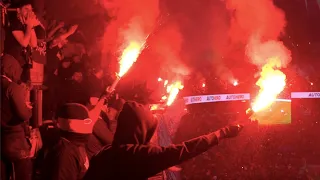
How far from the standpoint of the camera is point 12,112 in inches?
169

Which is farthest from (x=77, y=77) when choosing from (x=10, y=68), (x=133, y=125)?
(x=133, y=125)

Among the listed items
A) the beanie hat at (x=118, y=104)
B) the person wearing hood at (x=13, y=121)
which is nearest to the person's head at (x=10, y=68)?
the person wearing hood at (x=13, y=121)

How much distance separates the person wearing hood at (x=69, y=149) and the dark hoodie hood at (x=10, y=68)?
4.12ft

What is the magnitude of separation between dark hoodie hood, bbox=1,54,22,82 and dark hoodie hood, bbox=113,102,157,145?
2035 mm

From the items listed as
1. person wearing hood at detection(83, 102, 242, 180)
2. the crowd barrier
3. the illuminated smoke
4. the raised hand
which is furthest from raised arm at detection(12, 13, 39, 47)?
the crowd barrier

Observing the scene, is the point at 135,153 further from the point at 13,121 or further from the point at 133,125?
the point at 13,121

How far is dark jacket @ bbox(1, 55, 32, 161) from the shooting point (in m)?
4.19

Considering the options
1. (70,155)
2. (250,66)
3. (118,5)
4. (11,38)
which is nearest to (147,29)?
(118,5)

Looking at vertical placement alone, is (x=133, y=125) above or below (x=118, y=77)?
below

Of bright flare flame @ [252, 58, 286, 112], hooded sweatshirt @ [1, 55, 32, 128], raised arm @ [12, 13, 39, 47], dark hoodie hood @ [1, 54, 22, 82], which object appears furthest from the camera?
raised arm @ [12, 13, 39, 47]

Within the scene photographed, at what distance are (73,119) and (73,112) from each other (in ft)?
0.24

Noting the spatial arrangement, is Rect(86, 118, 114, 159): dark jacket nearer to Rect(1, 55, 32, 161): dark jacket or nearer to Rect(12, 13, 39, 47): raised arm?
Rect(1, 55, 32, 161): dark jacket

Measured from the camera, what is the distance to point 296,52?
57.6 feet

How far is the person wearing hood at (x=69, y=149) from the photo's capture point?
3053mm
